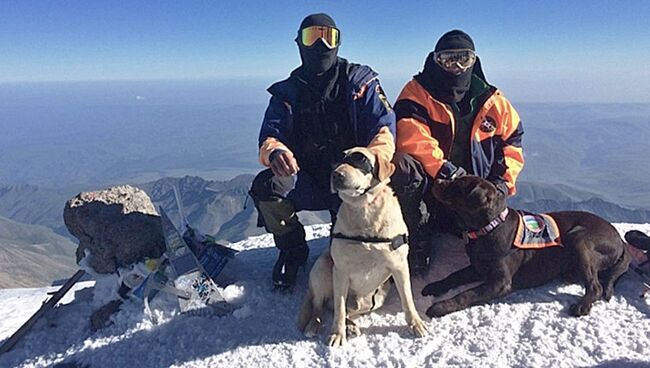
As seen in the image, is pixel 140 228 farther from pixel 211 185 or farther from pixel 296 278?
pixel 211 185

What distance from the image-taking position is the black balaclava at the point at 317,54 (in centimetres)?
423

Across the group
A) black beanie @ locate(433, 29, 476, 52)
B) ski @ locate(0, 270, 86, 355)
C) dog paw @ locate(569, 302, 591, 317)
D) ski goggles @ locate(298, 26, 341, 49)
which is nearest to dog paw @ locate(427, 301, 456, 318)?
dog paw @ locate(569, 302, 591, 317)

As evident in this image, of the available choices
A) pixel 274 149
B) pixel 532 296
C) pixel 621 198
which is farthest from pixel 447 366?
pixel 621 198

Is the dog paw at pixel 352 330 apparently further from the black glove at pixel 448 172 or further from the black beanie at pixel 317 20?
the black beanie at pixel 317 20

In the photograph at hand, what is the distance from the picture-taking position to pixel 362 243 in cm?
328

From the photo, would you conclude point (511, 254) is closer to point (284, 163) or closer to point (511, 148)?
point (511, 148)

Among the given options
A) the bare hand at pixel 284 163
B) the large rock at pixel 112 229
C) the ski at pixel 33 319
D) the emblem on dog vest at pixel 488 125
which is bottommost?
the ski at pixel 33 319

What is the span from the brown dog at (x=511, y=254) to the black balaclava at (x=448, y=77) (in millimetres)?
986

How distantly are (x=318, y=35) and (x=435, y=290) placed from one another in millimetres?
2814

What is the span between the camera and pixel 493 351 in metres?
3.38

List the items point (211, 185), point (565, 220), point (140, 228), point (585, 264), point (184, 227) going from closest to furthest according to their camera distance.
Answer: point (585, 264)
point (565, 220)
point (140, 228)
point (184, 227)
point (211, 185)

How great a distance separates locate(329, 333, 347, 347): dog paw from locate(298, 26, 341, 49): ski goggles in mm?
2806

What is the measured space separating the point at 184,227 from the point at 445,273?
3.14 meters

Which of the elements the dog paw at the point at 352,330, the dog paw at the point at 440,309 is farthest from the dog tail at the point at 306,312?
the dog paw at the point at 440,309
